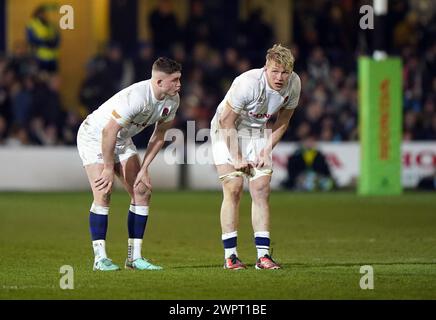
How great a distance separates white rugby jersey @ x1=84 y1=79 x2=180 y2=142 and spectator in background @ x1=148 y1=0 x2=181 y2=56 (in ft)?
54.1

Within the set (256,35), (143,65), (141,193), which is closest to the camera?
(141,193)

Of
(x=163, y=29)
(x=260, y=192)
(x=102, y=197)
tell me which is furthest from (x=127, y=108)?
(x=163, y=29)

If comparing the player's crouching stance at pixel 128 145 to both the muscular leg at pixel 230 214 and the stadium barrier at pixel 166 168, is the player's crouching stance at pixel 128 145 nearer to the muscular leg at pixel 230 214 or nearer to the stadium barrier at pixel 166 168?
the muscular leg at pixel 230 214

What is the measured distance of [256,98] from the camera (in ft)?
36.7

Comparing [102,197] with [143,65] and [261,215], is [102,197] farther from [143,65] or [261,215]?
[143,65]

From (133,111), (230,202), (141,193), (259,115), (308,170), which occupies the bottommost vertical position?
(308,170)

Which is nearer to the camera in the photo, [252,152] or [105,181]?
[105,181]

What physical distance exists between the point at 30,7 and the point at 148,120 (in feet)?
59.7

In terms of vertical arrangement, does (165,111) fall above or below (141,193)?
above

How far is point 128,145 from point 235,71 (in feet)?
51.4

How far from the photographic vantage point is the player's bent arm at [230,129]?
11219 millimetres

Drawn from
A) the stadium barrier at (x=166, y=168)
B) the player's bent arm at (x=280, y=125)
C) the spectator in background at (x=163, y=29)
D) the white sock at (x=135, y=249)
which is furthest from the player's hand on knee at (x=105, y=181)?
the spectator in background at (x=163, y=29)

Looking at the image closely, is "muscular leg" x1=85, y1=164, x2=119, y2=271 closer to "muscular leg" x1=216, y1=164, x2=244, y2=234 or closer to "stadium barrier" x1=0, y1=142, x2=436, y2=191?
"muscular leg" x1=216, y1=164, x2=244, y2=234

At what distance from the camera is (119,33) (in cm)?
2970
